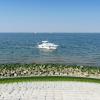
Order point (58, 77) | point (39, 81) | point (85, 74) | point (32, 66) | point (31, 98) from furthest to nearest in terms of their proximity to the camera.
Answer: point (32, 66), point (85, 74), point (58, 77), point (39, 81), point (31, 98)

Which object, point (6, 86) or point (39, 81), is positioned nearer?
point (6, 86)

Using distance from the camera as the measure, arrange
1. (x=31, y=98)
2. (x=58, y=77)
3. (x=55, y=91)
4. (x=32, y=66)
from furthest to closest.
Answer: (x=32, y=66), (x=58, y=77), (x=55, y=91), (x=31, y=98)

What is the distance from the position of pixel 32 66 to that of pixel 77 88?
1195 cm

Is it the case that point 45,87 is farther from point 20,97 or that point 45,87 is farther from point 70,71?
point 70,71

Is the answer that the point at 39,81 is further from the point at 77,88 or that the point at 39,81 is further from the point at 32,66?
the point at 32,66

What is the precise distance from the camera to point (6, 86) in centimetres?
2706

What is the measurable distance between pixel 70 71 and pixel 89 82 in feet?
22.3

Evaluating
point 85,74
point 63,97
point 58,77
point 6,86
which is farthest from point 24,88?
point 85,74

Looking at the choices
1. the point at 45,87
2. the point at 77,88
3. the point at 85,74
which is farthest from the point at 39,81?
the point at 85,74

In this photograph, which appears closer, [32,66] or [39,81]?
[39,81]

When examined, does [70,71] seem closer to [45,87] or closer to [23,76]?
[23,76]

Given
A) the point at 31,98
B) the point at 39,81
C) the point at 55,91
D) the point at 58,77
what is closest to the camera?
the point at 31,98

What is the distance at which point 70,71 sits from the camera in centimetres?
3625

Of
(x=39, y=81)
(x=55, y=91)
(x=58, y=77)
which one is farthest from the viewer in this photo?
(x=58, y=77)
